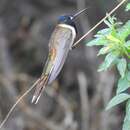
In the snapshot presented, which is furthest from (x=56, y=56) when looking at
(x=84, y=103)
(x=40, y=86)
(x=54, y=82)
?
(x=54, y=82)

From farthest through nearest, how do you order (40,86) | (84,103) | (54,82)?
(54,82) → (84,103) → (40,86)

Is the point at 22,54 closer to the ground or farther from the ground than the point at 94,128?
farther from the ground

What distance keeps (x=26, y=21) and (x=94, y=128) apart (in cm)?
167

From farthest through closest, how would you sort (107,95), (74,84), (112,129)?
(74,84)
(112,129)
(107,95)

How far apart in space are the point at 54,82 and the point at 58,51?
3.88m

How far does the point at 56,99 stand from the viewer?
6.86 m

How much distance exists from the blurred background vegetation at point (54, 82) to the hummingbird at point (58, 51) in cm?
280

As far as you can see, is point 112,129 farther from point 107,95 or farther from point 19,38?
point 19,38

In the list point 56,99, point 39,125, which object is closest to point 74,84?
point 56,99

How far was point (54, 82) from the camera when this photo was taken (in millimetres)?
6852

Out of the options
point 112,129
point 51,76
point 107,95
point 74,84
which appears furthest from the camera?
point 74,84

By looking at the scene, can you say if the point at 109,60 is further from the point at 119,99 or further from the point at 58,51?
the point at 58,51

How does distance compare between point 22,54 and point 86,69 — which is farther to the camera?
point 22,54

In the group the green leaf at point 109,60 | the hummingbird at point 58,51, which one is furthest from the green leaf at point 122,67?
the hummingbird at point 58,51
